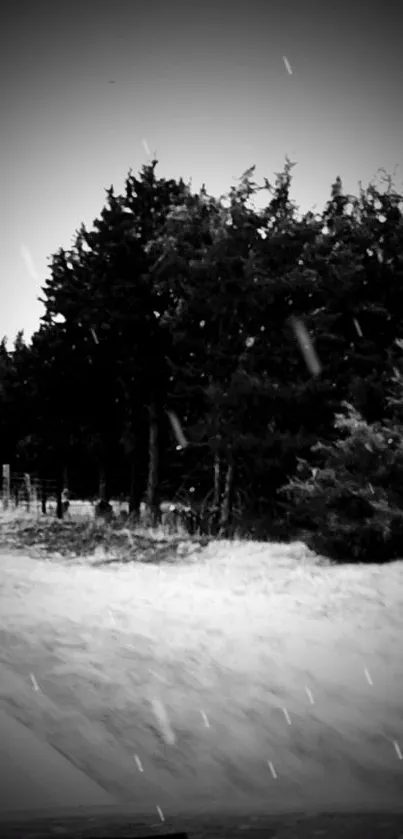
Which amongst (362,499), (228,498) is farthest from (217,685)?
(228,498)

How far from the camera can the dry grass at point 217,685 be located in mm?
4062

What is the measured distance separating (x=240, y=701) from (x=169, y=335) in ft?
66.8

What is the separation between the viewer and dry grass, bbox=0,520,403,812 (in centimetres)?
406

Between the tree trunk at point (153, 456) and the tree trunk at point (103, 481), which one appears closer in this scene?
the tree trunk at point (153, 456)

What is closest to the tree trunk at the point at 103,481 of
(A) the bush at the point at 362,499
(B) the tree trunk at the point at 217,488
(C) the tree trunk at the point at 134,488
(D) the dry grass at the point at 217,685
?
(C) the tree trunk at the point at 134,488

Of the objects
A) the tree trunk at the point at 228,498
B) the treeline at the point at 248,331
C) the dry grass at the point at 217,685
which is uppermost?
the treeline at the point at 248,331

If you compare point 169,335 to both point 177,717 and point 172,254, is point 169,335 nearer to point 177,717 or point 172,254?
point 172,254

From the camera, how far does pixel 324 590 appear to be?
29.5 feet

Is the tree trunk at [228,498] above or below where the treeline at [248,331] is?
below

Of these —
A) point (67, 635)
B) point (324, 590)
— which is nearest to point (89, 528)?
point (324, 590)

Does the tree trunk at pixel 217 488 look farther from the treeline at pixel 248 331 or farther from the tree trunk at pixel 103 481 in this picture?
the tree trunk at pixel 103 481

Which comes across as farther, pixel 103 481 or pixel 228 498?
pixel 103 481

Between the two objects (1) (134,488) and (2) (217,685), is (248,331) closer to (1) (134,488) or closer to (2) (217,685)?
(1) (134,488)

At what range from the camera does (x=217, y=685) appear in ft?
17.9
